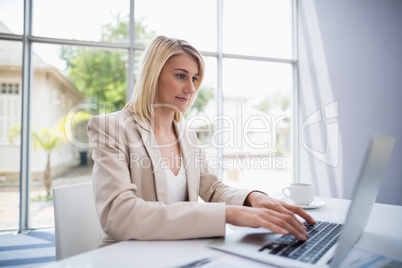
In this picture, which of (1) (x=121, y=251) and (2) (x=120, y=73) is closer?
(1) (x=121, y=251)

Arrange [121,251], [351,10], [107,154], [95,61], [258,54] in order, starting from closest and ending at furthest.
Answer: [121,251] → [107,154] → [351,10] → [95,61] → [258,54]

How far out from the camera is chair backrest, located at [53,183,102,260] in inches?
39.8

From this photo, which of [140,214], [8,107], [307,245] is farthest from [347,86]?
[8,107]

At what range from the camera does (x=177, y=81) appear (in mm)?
1335

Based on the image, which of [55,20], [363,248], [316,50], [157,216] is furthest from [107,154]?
[316,50]

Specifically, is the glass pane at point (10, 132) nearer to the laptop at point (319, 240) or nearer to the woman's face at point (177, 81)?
the woman's face at point (177, 81)

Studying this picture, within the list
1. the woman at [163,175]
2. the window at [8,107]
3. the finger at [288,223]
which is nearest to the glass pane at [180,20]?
the window at [8,107]

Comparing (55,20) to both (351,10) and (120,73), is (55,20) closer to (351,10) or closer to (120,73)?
(120,73)

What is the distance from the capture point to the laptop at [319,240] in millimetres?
538

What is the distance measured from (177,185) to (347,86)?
2733mm

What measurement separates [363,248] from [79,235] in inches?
38.9

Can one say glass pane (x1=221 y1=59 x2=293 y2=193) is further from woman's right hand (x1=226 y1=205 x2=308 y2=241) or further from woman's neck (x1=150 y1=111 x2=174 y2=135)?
woman's right hand (x1=226 y1=205 x2=308 y2=241)

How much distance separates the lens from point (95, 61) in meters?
3.40

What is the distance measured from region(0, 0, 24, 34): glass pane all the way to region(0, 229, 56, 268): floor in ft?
7.52
